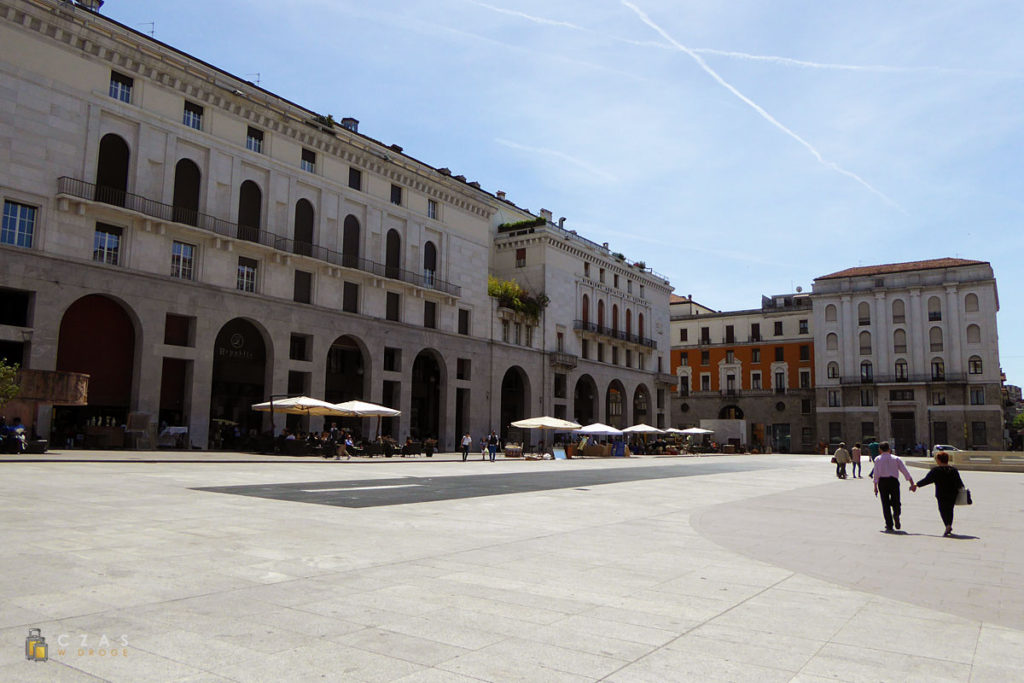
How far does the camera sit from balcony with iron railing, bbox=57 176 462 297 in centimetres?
2892

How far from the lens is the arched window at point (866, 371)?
7362 cm

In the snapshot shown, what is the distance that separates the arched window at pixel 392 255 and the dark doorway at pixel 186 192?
465 inches

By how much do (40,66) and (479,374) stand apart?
28851 millimetres

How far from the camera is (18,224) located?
27094 millimetres

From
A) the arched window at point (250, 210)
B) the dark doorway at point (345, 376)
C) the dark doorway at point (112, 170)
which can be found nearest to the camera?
the dark doorway at point (112, 170)

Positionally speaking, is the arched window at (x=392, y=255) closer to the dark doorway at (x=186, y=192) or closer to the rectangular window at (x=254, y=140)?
the rectangular window at (x=254, y=140)

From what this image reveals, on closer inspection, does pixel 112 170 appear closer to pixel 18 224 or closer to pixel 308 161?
pixel 18 224

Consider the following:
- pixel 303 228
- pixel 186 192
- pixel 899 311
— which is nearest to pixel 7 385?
pixel 186 192

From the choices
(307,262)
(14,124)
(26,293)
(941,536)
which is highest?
(14,124)

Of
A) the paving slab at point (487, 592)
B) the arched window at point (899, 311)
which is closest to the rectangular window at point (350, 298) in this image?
the paving slab at point (487, 592)

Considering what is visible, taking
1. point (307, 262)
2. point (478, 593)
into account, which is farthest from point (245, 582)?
point (307, 262)

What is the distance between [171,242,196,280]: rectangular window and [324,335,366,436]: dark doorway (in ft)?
31.2

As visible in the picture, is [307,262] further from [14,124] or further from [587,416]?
[587,416]

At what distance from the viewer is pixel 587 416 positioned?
62.2 metres
